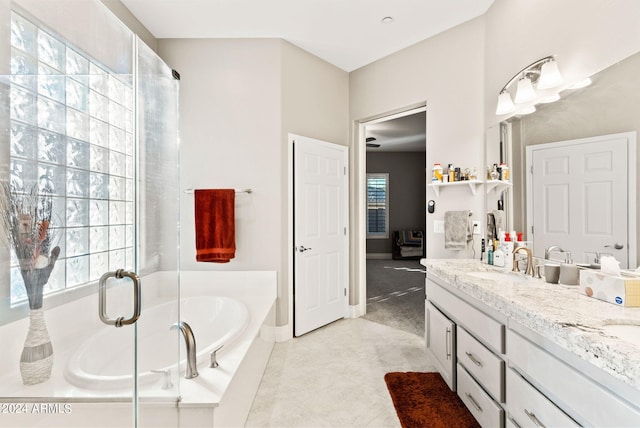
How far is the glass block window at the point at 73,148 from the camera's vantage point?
714 millimetres

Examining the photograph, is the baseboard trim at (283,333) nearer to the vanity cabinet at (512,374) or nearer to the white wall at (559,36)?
the vanity cabinet at (512,374)

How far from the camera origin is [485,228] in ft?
8.24

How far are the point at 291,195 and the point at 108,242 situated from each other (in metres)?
2.19

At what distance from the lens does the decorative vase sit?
71 centimetres

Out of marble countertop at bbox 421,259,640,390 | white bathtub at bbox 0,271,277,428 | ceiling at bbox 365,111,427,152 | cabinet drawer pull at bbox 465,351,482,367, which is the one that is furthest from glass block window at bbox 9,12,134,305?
ceiling at bbox 365,111,427,152

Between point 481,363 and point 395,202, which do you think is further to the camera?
point 395,202

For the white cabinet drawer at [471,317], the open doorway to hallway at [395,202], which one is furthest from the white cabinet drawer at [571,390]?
the open doorway to hallway at [395,202]

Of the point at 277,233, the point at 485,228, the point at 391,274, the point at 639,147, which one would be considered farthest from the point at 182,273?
the point at 391,274

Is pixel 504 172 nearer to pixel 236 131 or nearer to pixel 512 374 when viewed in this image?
pixel 512 374

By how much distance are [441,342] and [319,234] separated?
158cm

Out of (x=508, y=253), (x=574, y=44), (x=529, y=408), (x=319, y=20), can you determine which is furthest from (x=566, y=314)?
(x=319, y=20)

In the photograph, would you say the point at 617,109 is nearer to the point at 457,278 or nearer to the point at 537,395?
the point at 457,278

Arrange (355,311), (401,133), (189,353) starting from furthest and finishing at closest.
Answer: (401,133) < (355,311) < (189,353)

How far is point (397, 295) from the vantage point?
15.0 ft
